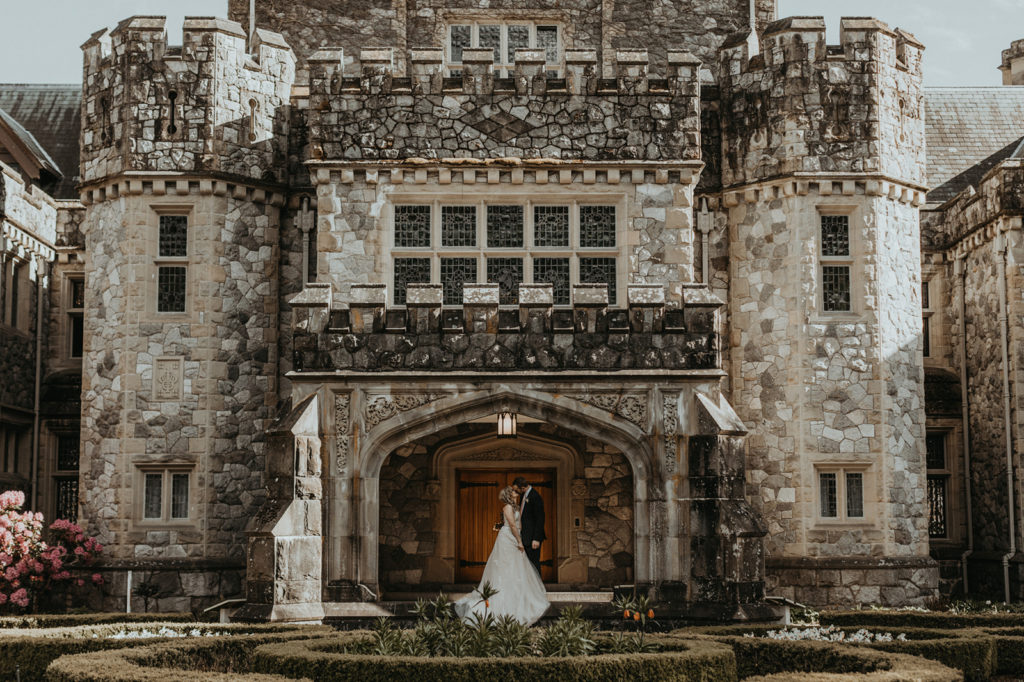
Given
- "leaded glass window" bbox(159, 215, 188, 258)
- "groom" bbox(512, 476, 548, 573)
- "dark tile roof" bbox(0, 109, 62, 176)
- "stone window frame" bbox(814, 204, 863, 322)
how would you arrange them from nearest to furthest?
"groom" bbox(512, 476, 548, 573) → "stone window frame" bbox(814, 204, 863, 322) → "leaded glass window" bbox(159, 215, 188, 258) → "dark tile roof" bbox(0, 109, 62, 176)

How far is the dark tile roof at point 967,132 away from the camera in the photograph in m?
22.3

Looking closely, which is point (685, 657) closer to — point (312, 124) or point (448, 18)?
point (312, 124)

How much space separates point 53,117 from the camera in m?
23.9

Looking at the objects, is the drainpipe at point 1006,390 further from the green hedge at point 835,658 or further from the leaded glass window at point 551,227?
the green hedge at point 835,658

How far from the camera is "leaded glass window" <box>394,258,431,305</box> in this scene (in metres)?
17.7

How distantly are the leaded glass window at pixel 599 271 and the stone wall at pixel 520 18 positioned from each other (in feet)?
19.1

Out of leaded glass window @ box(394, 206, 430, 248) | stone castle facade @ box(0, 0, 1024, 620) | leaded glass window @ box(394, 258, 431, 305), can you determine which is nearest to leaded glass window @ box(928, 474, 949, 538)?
stone castle facade @ box(0, 0, 1024, 620)

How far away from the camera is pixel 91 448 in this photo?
709 inches

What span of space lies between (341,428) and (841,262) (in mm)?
7991

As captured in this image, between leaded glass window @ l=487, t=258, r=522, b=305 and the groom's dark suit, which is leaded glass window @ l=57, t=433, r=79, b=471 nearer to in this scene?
leaded glass window @ l=487, t=258, r=522, b=305

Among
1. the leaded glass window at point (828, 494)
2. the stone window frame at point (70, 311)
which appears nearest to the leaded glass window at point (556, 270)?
the leaded glass window at point (828, 494)

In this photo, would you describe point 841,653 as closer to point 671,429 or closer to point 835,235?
point 671,429

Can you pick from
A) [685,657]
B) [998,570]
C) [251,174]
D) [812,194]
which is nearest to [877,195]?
[812,194]

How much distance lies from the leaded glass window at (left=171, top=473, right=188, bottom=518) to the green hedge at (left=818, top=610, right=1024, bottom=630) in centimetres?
919
